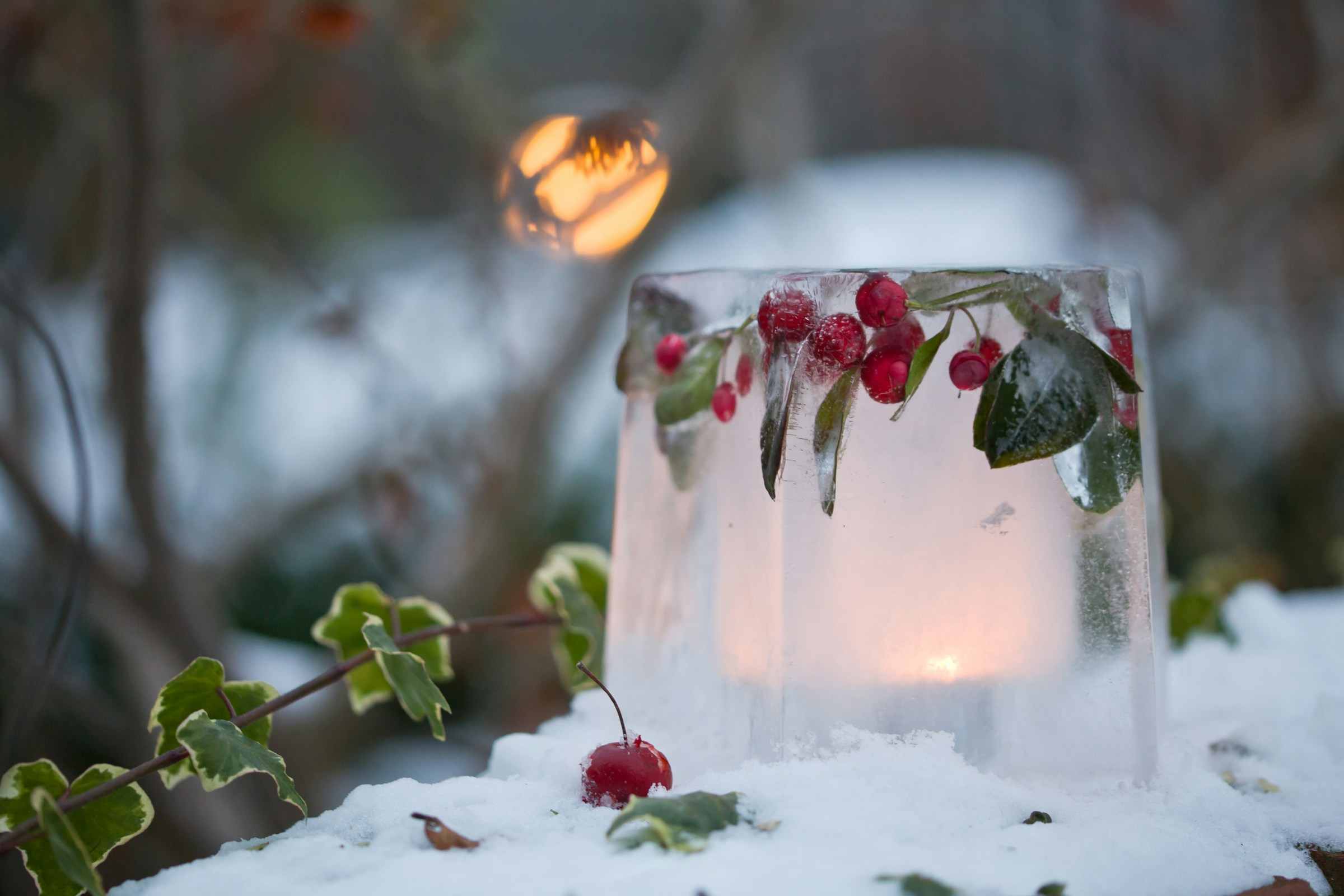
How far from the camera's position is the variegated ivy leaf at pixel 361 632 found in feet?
1.63

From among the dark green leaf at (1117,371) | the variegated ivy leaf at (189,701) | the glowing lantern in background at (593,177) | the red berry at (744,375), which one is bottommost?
the variegated ivy leaf at (189,701)

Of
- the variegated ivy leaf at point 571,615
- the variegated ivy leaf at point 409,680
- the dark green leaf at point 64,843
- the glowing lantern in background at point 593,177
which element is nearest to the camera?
the dark green leaf at point 64,843

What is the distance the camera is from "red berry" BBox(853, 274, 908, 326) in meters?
0.38

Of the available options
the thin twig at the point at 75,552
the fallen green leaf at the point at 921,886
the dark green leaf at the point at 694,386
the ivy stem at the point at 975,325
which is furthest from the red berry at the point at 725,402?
the thin twig at the point at 75,552

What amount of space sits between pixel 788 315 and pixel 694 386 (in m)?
0.06

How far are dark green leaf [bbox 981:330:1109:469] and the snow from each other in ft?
0.42

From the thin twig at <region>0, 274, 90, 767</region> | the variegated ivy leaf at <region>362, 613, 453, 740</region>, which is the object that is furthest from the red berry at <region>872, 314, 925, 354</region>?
the thin twig at <region>0, 274, 90, 767</region>

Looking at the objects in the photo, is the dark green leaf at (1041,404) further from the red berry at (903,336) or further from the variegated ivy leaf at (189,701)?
the variegated ivy leaf at (189,701)

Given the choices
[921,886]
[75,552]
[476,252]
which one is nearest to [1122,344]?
[921,886]

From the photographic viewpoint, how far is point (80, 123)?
1288mm

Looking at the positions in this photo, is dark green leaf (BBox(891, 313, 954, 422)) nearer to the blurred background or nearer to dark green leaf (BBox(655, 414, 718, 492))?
dark green leaf (BBox(655, 414, 718, 492))

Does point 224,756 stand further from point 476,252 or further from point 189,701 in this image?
point 476,252

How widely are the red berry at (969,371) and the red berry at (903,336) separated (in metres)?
0.02

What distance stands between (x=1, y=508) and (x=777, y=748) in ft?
5.07
